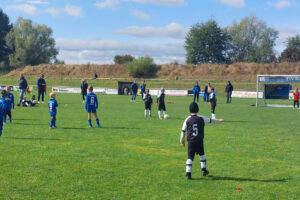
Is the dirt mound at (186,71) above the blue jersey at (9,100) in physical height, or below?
above

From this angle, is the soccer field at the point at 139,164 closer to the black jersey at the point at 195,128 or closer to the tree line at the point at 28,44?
the black jersey at the point at 195,128

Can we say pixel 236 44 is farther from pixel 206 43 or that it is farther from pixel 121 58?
pixel 121 58

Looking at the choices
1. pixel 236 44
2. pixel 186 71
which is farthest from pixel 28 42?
pixel 236 44

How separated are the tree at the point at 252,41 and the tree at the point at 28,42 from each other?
49.9 m

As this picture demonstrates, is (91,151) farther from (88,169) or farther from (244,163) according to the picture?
(244,163)

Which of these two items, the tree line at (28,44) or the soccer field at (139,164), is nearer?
the soccer field at (139,164)

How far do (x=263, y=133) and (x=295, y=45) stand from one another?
7725 cm

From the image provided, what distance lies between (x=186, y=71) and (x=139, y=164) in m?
68.1

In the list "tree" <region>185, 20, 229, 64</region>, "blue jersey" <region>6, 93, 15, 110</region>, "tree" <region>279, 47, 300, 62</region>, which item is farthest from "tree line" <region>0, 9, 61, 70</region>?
"blue jersey" <region>6, 93, 15, 110</region>

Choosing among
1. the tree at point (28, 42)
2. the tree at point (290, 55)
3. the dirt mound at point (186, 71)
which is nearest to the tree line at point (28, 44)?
the tree at point (28, 42)

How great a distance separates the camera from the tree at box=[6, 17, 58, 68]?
91.6 m

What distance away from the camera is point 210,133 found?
14.1 meters

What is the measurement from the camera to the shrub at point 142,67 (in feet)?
245

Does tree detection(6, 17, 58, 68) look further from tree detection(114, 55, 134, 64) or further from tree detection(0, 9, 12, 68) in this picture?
tree detection(114, 55, 134, 64)
